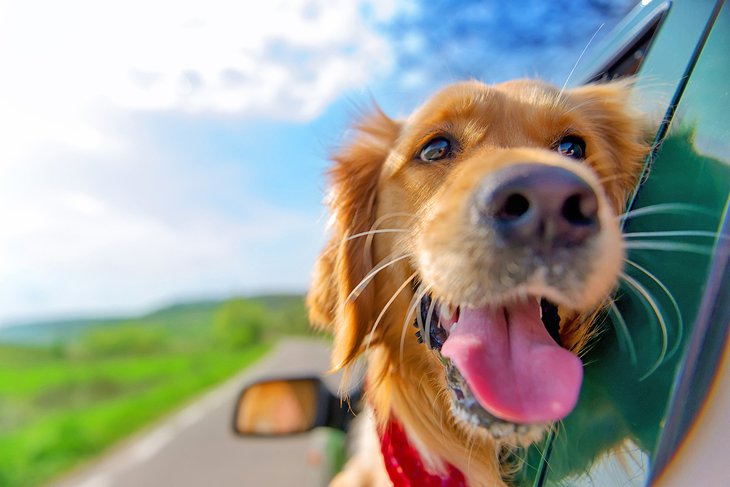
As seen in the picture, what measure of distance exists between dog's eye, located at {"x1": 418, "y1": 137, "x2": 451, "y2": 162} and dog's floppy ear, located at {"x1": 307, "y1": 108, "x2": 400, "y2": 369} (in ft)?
1.32

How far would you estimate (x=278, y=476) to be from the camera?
802cm

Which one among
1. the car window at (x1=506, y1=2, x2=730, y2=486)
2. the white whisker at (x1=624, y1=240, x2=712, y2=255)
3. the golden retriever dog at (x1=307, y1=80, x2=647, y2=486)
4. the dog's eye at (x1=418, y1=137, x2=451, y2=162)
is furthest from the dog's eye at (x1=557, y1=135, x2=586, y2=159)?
the white whisker at (x1=624, y1=240, x2=712, y2=255)

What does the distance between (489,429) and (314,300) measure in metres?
1.33

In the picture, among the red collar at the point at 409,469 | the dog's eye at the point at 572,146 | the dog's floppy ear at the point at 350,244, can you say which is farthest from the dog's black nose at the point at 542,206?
the dog's floppy ear at the point at 350,244

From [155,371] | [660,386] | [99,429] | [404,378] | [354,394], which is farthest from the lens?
[155,371]

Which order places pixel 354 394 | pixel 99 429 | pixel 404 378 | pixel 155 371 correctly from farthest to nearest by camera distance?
pixel 155 371
pixel 99 429
pixel 354 394
pixel 404 378

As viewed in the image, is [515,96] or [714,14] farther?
[515,96]

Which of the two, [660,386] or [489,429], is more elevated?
[660,386]

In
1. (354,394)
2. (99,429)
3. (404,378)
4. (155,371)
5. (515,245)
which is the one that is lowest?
(155,371)

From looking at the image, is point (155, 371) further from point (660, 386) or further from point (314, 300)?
point (660, 386)

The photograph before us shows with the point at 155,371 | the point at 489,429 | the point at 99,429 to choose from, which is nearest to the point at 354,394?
the point at 489,429

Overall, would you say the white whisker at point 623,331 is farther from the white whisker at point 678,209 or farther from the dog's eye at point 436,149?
the dog's eye at point 436,149

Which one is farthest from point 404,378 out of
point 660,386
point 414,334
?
point 660,386

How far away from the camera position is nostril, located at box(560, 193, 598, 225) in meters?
1.30
